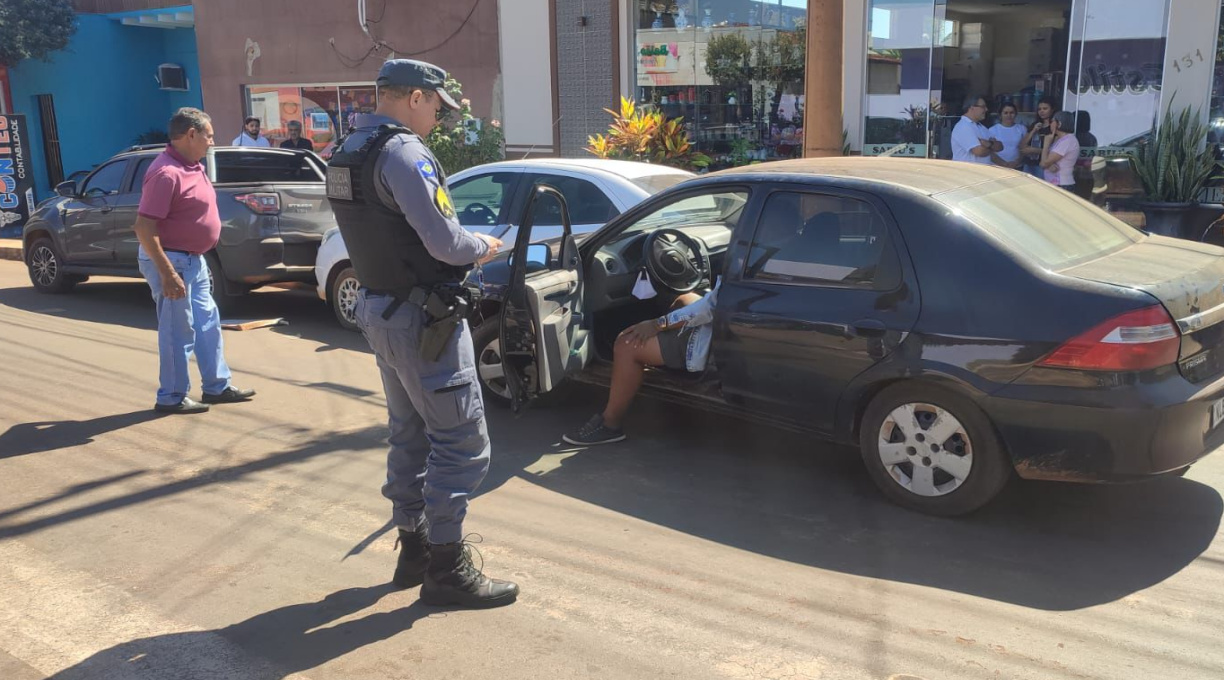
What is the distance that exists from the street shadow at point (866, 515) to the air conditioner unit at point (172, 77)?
18.9 metres

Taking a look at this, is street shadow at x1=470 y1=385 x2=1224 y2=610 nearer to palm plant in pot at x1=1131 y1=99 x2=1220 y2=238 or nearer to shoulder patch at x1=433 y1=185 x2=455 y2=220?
shoulder patch at x1=433 y1=185 x2=455 y2=220

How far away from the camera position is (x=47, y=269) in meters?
11.1

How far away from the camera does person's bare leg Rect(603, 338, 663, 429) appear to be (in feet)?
17.7

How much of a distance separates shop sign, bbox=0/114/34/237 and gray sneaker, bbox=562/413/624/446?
43.5 ft

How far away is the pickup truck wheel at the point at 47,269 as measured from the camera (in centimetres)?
1094

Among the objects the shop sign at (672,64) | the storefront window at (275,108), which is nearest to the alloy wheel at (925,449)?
the shop sign at (672,64)

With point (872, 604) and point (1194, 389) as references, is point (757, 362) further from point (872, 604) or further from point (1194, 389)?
point (1194, 389)

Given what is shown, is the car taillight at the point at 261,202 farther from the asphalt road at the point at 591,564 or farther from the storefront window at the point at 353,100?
the storefront window at the point at 353,100

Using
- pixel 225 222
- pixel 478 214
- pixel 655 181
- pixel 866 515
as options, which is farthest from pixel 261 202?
pixel 866 515

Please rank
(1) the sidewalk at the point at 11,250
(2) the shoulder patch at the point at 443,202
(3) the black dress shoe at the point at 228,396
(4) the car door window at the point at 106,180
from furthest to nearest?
(1) the sidewalk at the point at 11,250
(4) the car door window at the point at 106,180
(3) the black dress shoe at the point at 228,396
(2) the shoulder patch at the point at 443,202

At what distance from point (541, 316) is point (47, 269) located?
328 inches

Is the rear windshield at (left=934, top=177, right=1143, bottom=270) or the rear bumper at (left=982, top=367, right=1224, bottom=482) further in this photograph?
the rear windshield at (left=934, top=177, right=1143, bottom=270)

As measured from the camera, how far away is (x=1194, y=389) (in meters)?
4.07

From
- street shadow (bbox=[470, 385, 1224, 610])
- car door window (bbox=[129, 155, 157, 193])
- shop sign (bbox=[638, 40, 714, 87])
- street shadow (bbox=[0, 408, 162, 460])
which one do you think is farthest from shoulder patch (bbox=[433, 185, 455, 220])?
shop sign (bbox=[638, 40, 714, 87])
